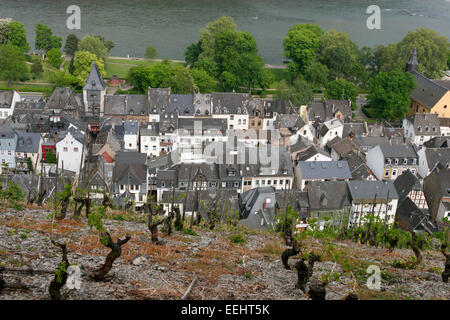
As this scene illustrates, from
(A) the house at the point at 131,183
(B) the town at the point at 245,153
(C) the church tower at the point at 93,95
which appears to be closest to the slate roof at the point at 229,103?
(B) the town at the point at 245,153

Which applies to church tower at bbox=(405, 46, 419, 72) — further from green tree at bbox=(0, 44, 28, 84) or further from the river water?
green tree at bbox=(0, 44, 28, 84)

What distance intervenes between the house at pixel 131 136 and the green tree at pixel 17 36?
3063cm

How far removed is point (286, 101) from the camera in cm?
5312

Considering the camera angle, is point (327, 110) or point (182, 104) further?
point (327, 110)

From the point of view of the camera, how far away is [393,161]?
40.5 metres

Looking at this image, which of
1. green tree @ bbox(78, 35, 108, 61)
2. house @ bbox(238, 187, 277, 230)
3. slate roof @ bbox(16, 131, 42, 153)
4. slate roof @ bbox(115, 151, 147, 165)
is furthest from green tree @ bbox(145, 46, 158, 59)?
house @ bbox(238, 187, 277, 230)

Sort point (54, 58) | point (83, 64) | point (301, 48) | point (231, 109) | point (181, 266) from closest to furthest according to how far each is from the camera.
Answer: point (181, 266) < point (231, 109) < point (83, 64) < point (54, 58) < point (301, 48)

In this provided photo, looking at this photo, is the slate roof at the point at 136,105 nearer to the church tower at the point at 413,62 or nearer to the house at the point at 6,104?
the house at the point at 6,104

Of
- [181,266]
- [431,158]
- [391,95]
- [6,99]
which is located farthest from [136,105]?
[181,266]

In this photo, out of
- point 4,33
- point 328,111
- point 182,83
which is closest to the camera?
point 328,111

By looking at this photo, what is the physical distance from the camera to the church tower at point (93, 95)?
4975 cm

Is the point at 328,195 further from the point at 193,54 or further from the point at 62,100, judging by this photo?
the point at 193,54

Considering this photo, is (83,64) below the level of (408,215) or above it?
above

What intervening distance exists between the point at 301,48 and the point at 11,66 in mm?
33289
